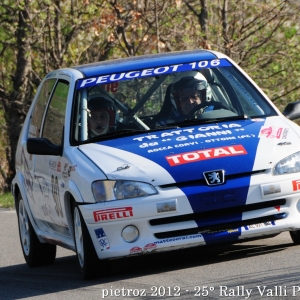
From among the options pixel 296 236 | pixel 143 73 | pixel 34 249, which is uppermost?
pixel 143 73

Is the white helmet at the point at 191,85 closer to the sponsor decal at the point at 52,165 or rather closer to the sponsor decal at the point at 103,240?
the sponsor decal at the point at 52,165

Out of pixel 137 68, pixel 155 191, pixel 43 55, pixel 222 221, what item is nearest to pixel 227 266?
pixel 222 221

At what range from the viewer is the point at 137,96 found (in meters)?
A: 8.09

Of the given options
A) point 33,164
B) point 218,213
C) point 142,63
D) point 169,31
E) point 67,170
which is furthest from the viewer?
point 169,31

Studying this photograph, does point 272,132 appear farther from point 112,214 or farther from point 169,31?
point 169,31

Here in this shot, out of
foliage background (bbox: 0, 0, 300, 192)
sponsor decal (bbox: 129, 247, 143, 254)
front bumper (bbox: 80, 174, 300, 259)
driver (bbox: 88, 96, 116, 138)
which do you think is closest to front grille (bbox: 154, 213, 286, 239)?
front bumper (bbox: 80, 174, 300, 259)

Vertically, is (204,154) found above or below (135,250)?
above

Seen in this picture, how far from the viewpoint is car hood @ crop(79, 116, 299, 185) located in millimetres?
6785

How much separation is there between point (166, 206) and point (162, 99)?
1622 millimetres

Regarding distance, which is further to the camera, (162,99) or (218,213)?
(162,99)

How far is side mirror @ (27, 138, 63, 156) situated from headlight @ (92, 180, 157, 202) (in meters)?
0.90

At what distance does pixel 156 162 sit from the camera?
6879 mm

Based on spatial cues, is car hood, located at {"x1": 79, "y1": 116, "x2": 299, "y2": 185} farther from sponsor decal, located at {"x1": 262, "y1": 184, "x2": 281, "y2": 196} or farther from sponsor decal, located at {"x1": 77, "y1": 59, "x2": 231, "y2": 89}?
sponsor decal, located at {"x1": 77, "y1": 59, "x2": 231, "y2": 89}

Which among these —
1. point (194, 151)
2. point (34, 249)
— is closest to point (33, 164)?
point (34, 249)
